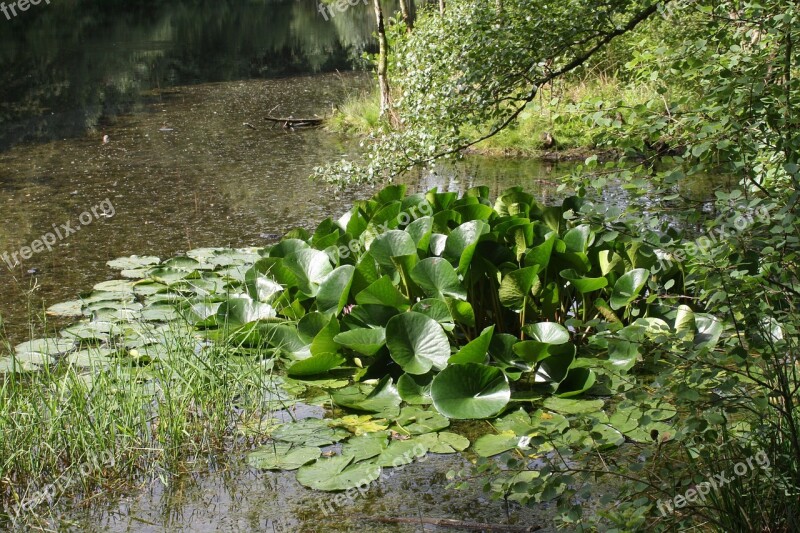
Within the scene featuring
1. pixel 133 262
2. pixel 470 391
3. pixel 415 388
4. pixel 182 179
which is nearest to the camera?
pixel 470 391

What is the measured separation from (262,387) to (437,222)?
144cm

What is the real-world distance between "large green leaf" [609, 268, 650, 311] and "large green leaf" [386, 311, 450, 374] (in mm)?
938

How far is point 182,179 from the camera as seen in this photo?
9.09m

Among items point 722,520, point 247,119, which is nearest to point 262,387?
point 722,520

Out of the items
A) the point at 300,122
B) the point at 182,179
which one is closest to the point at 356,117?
the point at 300,122

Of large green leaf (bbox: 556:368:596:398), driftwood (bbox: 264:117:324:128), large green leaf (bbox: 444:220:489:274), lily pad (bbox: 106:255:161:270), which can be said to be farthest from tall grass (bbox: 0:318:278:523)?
driftwood (bbox: 264:117:324:128)

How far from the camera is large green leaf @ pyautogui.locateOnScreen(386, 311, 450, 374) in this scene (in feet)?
12.9

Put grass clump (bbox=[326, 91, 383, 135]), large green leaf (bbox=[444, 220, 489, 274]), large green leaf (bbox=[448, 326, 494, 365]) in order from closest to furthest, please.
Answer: large green leaf (bbox=[448, 326, 494, 365]) → large green leaf (bbox=[444, 220, 489, 274]) → grass clump (bbox=[326, 91, 383, 135])

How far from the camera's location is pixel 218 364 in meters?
3.83

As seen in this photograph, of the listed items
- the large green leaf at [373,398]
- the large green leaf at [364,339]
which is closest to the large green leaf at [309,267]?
the large green leaf at [364,339]

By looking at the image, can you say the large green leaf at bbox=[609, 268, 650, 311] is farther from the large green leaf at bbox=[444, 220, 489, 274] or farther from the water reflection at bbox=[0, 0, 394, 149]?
the water reflection at bbox=[0, 0, 394, 149]

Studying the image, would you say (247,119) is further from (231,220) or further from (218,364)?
(218,364)

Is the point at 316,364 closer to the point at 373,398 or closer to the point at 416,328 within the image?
the point at 373,398

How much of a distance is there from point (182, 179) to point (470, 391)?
6165 millimetres
